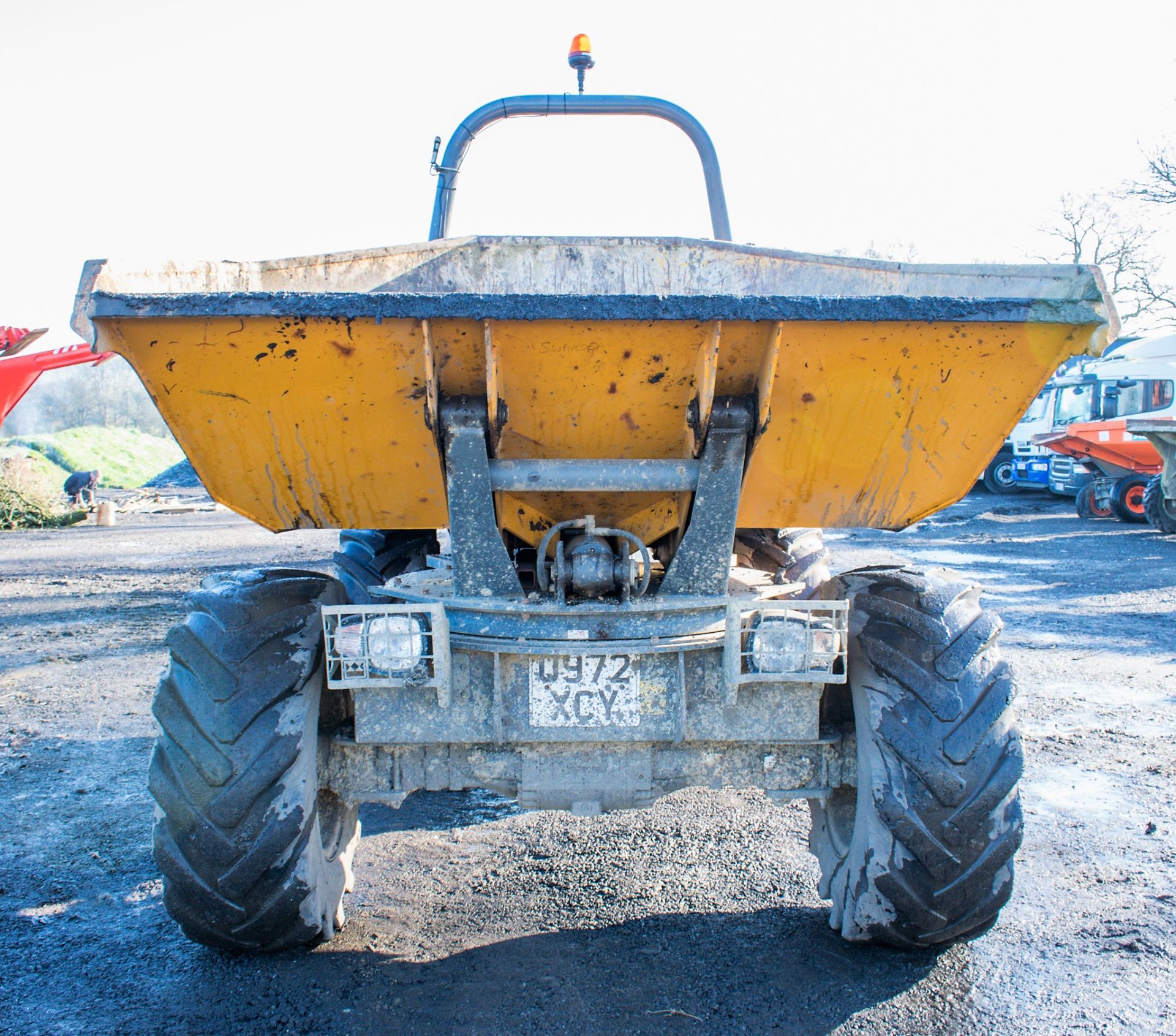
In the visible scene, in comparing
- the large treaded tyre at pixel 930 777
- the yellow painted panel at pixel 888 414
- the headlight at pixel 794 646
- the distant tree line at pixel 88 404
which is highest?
the yellow painted panel at pixel 888 414

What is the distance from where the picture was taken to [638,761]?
256cm

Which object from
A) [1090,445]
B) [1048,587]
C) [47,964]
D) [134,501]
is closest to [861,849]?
[47,964]

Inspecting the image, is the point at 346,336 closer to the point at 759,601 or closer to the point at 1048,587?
the point at 759,601

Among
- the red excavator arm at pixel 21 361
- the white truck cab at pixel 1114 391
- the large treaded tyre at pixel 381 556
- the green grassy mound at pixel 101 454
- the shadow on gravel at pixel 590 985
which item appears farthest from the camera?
the green grassy mound at pixel 101 454

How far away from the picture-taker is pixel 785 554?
13.3 ft

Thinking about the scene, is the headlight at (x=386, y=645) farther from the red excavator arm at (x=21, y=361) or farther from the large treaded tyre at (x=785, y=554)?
the red excavator arm at (x=21, y=361)

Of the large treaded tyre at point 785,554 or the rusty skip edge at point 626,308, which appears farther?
the large treaded tyre at point 785,554

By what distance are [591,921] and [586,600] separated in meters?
1.14

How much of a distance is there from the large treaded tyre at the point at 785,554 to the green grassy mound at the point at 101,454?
24707mm

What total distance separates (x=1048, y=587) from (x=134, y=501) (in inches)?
731

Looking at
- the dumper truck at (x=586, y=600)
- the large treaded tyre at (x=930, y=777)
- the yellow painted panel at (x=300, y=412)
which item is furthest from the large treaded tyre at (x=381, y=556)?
the large treaded tyre at (x=930, y=777)

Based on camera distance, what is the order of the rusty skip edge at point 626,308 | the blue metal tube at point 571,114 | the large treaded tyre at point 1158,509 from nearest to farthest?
the rusty skip edge at point 626,308 < the blue metal tube at point 571,114 < the large treaded tyre at point 1158,509

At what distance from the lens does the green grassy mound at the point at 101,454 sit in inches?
1099

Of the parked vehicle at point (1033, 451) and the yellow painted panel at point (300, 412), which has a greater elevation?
the yellow painted panel at point (300, 412)
